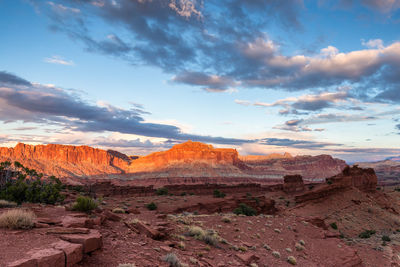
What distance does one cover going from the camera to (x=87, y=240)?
6734 millimetres

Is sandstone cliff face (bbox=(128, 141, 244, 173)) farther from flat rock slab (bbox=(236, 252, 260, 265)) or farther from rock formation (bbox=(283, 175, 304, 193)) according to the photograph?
flat rock slab (bbox=(236, 252, 260, 265))

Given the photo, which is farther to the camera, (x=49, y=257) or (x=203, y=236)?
(x=203, y=236)

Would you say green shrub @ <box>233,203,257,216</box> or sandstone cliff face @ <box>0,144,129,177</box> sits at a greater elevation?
green shrub @ <box>233,203,257,216</box>

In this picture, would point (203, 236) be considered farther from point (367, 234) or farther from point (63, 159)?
point (63, 159)

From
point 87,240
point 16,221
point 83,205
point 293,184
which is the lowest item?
point 293,184

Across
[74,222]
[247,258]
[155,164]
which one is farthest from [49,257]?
[155,164]

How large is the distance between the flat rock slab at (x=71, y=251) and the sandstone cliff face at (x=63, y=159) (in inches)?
4631

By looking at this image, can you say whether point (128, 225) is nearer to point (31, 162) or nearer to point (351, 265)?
point (351, 265)

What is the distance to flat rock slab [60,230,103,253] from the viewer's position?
670 centimetres

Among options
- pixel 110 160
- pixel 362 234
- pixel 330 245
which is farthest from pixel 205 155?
pixel 330 245

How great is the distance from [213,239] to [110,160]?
16383 cm

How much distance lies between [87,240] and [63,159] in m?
147

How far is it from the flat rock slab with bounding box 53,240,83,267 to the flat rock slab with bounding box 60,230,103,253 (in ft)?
0.75

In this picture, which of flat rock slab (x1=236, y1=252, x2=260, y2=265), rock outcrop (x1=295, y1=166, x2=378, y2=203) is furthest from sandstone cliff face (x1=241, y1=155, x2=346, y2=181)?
flat rock slab (x1=236, y1=252, x2=260, y2=265)
